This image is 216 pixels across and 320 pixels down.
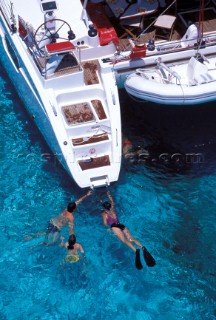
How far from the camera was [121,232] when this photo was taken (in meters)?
9.14

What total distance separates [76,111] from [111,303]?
13.6ft

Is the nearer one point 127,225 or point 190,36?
point 127,225

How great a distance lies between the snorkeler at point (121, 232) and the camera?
8.73 meters

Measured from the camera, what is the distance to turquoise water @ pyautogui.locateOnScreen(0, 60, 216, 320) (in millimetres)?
8680

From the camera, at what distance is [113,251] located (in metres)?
9.30

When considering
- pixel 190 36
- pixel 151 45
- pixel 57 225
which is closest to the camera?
pixel 57 225

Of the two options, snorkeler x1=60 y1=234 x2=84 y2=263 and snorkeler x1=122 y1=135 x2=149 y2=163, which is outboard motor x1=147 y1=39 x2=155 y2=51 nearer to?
snorkeler x1=122 y1=135 x2=149 y2=163

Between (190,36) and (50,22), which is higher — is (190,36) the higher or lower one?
the lower one

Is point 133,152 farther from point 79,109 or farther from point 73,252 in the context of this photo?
point 73,252

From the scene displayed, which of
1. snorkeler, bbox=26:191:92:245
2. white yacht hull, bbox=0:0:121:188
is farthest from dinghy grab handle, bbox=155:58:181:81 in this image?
snorkeler, bbox=26:191:92:245

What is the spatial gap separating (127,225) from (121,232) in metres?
0.55

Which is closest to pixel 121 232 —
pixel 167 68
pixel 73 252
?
pixel 73 252

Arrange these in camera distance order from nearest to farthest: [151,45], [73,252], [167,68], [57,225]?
[73,252]
[57,225]
[167,68]
[151,45]

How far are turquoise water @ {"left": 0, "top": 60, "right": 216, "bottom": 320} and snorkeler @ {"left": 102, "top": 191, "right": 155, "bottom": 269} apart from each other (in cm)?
20
